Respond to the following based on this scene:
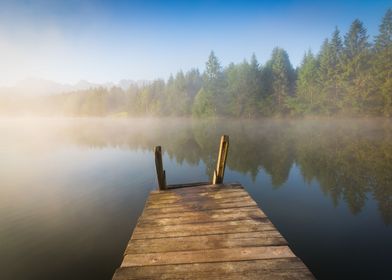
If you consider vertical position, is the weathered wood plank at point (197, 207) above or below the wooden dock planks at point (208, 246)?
below

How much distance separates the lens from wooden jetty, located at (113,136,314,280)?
11.4ft

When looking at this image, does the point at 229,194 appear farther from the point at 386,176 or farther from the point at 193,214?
the point at 386,176

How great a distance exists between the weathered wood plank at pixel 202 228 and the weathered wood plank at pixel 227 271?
42.5 inches

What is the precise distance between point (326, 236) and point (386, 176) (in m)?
10.2

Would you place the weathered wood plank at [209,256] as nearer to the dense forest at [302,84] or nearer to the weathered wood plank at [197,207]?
the weathered wood plank at [197,207]

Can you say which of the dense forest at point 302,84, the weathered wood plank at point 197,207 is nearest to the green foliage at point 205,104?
the dense forest at point 302,84

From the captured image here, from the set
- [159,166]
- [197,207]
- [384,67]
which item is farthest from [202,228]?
[384,67]

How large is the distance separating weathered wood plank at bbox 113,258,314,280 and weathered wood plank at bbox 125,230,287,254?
0.49 meters

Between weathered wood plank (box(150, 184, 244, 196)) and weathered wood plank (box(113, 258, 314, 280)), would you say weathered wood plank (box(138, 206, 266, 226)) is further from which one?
weathered wood plank (box(150, 184, 244, 196))

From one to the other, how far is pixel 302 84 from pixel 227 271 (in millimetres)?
71256

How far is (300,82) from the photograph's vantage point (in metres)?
65.8

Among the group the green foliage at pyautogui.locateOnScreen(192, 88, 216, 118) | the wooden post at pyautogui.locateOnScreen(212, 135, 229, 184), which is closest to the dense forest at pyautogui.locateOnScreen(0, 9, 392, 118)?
the green foliage at pyautogui.locateOnScreen(192, 88, 216, 118)

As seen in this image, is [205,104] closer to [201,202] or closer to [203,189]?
[203,189]

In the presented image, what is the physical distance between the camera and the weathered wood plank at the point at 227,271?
11.1 ft
